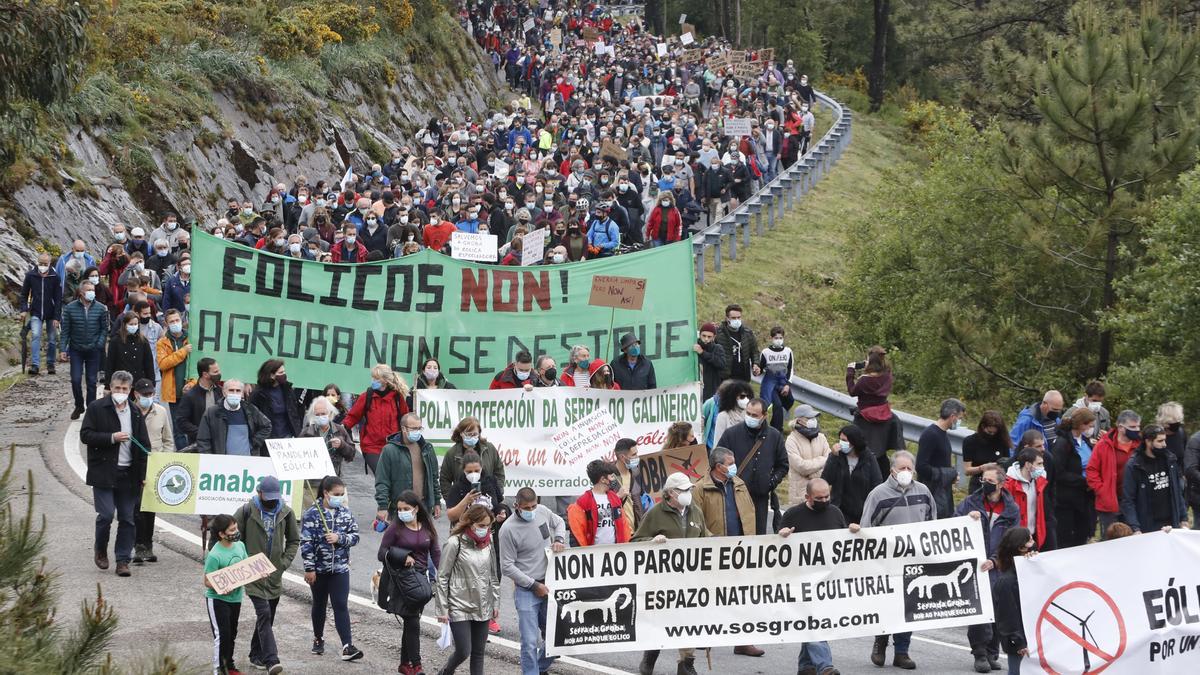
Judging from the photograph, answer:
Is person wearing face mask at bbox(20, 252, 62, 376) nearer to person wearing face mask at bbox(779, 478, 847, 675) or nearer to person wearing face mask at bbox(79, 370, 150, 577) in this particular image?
person wearing face mask at bbox(79, 370, 150, 577)

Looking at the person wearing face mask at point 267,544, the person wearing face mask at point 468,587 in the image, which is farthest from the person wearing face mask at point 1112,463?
the person wearing face mask at point 267,544

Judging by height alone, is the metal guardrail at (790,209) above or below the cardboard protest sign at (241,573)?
above

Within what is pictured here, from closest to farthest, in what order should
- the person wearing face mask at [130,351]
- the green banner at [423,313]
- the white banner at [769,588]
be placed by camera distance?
1. the white banner at [769,588]
2. the green banner at [423,313]
3. the person wearing face mask at [130,351]

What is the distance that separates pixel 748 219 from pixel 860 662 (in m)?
19.8

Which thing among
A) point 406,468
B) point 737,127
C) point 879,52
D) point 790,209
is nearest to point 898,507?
point 406,468

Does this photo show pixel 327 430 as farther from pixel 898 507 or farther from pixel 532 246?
pixel 532 246

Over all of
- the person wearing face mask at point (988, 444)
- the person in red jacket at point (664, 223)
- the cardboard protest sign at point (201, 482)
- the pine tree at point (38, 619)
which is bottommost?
the pine tree at point (38, 619)

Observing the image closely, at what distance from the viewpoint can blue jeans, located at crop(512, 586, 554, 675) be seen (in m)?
11.6

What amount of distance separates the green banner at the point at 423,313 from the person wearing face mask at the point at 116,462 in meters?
2.42

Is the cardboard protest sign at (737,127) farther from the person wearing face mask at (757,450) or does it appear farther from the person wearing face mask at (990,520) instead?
the person wearing face mask at (990,520)

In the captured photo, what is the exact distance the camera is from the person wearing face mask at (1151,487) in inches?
560

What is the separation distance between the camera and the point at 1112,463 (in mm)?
14617

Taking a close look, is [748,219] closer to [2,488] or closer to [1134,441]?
[1134,441]

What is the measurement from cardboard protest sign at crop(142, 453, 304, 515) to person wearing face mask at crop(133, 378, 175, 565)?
683mm
